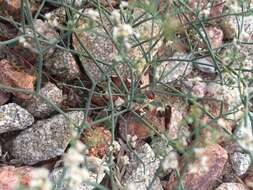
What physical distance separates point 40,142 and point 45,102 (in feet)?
0.62

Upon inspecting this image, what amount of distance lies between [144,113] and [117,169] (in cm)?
29

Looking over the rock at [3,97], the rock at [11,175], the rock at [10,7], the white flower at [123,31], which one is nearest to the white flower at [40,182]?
the white flower at [123,31]

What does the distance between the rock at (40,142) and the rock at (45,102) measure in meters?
0.04

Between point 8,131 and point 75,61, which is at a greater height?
point 75,61

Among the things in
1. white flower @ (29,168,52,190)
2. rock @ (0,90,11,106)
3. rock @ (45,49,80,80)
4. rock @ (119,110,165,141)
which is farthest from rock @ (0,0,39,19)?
white flower @ (29,168,52,190)

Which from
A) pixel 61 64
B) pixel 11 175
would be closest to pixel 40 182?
pixel 11 175

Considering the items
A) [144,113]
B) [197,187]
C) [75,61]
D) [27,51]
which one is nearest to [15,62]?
[27,51]

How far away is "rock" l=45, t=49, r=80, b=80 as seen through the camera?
8.05 ft

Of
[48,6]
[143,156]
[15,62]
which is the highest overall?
[48,6]

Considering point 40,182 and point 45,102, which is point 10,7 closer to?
point 45,102

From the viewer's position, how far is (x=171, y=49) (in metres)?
2.55

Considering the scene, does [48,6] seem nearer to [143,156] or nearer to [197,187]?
[143,156]

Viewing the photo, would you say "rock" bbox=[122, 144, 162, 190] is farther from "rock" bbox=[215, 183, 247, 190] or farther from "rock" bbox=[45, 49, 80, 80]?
"rock" bbox=[45, 49, 80, 80]

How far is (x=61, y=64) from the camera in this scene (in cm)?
246
